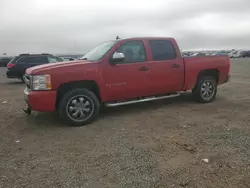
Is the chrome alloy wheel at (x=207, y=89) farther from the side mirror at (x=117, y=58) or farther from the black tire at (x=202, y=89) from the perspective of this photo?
the side mirror at (x=117, y=58)

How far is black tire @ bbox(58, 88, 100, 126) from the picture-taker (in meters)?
5.77

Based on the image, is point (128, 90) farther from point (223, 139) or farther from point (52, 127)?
point (223, 139)

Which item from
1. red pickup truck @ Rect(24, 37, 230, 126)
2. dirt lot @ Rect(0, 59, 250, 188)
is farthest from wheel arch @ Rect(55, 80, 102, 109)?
dirt lot @ Rect(0, 59, 250, 188)

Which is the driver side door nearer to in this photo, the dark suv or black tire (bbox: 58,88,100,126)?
black tire (bbox: 58,88,100,126)

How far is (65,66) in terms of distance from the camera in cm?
585

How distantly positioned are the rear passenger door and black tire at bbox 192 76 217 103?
69 centimetres

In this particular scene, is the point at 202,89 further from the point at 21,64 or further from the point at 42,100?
the point at 21,64

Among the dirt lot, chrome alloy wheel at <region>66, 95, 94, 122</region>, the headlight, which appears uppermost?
the headlight

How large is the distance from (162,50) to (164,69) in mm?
518

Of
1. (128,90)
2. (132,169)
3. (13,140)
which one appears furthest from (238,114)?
(13,140)

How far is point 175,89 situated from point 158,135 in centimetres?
254

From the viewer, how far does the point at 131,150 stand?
438 centimetres

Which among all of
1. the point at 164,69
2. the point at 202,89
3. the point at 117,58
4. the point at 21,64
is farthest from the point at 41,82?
the point at 21,64

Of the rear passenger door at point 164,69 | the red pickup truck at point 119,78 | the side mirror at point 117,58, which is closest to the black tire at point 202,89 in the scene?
the red pickup truck at point 119,78
